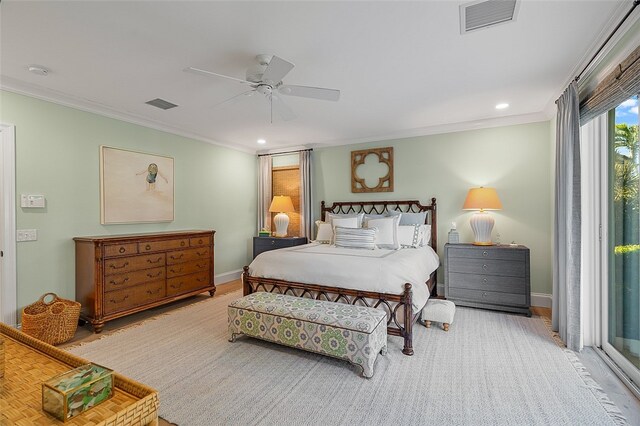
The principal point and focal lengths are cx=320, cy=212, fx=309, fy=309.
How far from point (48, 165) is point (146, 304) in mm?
1927

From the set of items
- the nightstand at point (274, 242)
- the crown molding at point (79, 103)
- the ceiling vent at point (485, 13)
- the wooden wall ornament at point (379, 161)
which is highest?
the ceiling vent at point (485, 13)

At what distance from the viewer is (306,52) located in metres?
2.59

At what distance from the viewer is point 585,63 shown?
273 centimetres

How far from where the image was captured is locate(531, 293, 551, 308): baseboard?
4.21 metres

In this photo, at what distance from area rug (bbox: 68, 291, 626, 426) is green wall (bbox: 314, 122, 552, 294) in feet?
4.91

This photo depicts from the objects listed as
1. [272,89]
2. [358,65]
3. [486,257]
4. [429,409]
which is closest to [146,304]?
[272,89]

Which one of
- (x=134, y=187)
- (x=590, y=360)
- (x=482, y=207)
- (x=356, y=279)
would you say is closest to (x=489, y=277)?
(x=482, y=207)

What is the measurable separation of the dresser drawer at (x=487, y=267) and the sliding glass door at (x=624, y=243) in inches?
39.7

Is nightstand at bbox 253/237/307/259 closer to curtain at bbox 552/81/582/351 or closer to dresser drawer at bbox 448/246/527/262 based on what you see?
dresser drawer at bbox 448/246/527/262

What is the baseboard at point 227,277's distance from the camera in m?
5.58

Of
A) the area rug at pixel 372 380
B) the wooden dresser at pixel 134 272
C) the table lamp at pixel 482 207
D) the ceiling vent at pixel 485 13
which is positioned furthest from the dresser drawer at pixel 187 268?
the ceiling vent at pixel 485 13

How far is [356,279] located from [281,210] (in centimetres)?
302

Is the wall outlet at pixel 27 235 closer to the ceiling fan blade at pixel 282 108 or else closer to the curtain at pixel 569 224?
the ceiling fan blade at pixel 282 108

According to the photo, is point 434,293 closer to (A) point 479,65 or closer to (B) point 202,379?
(A) point 479,65
